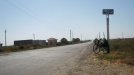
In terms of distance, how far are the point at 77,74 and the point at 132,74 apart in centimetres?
242

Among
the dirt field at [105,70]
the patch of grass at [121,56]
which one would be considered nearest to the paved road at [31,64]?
the dirt field at [105,70]

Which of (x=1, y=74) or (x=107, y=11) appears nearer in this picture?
(x=1, y=74)

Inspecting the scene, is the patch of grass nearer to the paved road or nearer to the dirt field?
the dirt field

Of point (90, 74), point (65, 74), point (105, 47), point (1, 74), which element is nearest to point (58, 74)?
point (65, 74)

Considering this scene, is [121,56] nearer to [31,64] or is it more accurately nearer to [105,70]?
[31,64]

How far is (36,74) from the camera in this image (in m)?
11.8

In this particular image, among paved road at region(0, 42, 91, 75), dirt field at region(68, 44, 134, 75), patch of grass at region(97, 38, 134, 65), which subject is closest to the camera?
dirt field at region(68, 44, 134, 75)

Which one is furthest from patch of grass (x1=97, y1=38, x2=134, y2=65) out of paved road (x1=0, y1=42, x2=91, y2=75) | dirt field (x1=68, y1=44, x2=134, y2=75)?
paved road (x1=0, y1=42, x2=91, y2=75)

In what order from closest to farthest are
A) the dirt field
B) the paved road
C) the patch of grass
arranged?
1. the dirt field
2. the paved road
3. the patch of grass

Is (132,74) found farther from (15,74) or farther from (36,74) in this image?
(15,74)

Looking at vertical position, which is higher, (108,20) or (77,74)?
(108,20)

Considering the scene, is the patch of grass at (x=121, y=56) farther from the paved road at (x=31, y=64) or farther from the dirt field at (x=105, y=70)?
the paved road at (x=31, y=64)

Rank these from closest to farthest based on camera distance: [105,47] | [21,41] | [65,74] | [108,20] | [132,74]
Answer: [132,74], [65,74], [105,47], [108,20], [21,41]

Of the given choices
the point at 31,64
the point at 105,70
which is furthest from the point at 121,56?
the point at 105,70
